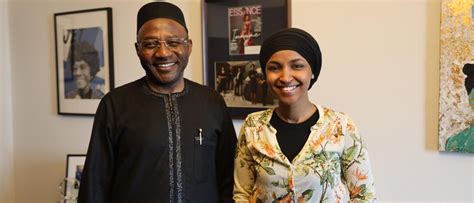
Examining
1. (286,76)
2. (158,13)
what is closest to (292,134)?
(286,76)

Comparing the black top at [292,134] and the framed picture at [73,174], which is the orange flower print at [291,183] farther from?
the framed picture at [73,174]

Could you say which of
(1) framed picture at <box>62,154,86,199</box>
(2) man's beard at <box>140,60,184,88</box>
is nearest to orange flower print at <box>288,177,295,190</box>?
(2) man's beard at <box>140,60,184,88</box>

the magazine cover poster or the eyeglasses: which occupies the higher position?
the magazine cover poster

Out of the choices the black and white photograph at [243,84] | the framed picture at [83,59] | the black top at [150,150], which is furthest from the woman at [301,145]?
the framed picture at [83,59]

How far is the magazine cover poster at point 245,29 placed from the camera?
1.83 metres

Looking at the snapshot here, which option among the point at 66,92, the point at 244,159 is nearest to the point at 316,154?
the point at 244,159

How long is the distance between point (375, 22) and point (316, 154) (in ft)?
2.39

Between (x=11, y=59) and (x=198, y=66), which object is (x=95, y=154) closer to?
(x=198, y=66)

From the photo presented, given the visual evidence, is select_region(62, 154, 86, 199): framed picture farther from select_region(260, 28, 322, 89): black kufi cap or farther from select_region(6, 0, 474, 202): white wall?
select_region(260, 28, 322, 89): black kufi cap

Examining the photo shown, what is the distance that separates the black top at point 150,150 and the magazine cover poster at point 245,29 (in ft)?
1.96

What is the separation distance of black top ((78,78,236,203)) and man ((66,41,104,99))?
998 millimetres

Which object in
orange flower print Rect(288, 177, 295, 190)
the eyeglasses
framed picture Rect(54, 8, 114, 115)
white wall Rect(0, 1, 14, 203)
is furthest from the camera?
white wall Rect(0, 1, 14, 203)

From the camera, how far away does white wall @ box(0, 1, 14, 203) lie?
2.44m

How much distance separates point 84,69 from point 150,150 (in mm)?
1216
